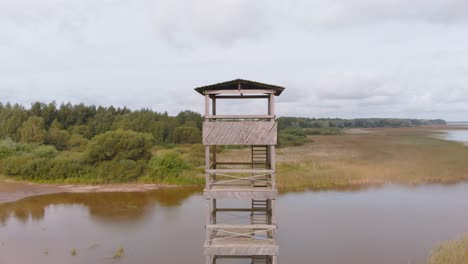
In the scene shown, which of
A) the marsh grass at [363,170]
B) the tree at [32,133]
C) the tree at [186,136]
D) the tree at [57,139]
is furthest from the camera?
the tree at [186,136]

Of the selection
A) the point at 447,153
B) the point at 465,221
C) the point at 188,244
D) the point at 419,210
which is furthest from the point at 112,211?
the point at 447,153

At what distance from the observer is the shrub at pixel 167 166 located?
37.0m

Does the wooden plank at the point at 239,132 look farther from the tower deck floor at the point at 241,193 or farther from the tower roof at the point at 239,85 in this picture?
the tower deck floor at the point at 241,193

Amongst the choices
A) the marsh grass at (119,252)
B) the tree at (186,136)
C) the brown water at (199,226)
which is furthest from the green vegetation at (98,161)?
the marsh grass at (119,252)

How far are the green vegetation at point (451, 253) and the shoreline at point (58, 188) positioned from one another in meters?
23.3

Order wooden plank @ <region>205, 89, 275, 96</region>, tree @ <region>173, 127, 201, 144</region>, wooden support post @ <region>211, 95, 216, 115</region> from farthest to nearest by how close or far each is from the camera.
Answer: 1. tree @ <region>173, 127, 201, 144</region>
2. wooden support post @ <region>211, 95, 216, 115</region>
3. wooden plank @ <region>205, 89, 275, 96</region>

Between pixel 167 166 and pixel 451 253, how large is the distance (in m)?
26.0

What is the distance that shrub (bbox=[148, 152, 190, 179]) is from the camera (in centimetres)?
3697

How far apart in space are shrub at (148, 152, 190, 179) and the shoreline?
1.48m

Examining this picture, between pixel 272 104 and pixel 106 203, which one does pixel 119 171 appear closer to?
pixel 106 203

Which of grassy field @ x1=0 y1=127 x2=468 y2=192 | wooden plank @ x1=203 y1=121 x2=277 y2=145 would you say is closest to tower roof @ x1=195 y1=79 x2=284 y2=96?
wooden plank @ x1=203 y1=121 x2=277 y2=145

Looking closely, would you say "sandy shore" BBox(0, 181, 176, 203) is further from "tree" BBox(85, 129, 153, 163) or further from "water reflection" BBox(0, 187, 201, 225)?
"tree" BBox(85, 129, 153, 163)

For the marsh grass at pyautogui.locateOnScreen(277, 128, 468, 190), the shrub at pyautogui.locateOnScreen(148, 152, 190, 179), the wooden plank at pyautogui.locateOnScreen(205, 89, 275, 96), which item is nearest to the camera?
the wooden plank at pyautogui.locateOnScreen(205, 89, 275, 96)

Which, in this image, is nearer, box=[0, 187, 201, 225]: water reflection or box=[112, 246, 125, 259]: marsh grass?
box=[112, 246, 125, 259]: marsh grass
